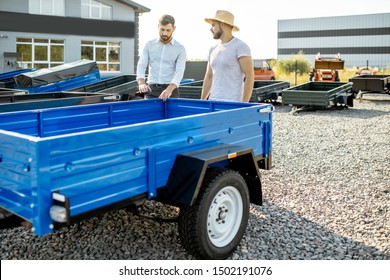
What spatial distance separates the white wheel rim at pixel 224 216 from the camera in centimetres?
400

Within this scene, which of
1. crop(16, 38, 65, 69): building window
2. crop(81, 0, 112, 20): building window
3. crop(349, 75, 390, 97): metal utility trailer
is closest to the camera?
crop(349, 75, 390, 97): metal utility trailer

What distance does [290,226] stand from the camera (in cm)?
503

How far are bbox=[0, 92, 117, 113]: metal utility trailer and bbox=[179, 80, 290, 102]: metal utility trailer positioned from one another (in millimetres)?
8651

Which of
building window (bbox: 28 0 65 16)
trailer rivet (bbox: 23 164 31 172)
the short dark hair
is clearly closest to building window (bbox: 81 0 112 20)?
building window (bbox: 28 0 65 16)

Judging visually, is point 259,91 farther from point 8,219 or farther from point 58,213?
point 58,213

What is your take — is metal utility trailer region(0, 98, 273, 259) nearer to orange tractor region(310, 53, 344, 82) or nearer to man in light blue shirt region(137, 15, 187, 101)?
man in light blue shirt region(137, 15, 187, 101)

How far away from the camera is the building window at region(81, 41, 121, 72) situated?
30.1 m

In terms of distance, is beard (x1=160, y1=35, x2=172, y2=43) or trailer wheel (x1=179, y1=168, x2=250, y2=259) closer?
trailer wheel (x1=179, y1=168, x2=250, y2=259)

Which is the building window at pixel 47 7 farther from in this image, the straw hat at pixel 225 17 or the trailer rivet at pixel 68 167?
the trailer rivet at pixel 68 167

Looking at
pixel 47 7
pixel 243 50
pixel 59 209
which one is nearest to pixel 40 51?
pixel 47 7

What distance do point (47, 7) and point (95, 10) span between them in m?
3.01

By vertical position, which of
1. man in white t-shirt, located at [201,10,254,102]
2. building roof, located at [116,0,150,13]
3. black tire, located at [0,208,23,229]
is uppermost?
building roof, located at [116,0,150,13]

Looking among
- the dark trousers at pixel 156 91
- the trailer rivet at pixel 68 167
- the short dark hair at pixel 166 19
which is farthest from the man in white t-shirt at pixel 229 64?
the trailer rivet at pixel 68 167

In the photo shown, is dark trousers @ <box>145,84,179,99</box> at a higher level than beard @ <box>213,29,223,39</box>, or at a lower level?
lower
